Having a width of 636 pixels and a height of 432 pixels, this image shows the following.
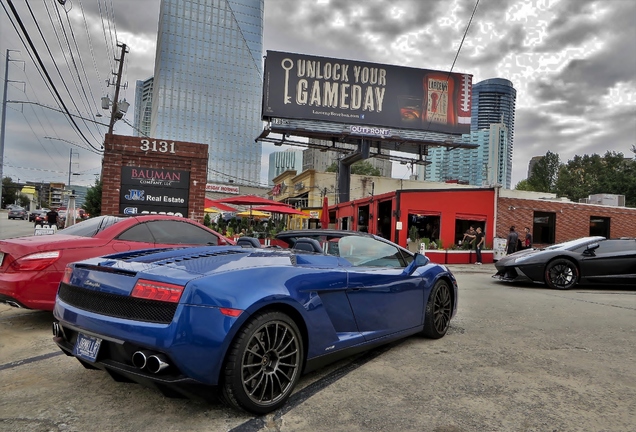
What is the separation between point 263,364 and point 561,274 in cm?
926

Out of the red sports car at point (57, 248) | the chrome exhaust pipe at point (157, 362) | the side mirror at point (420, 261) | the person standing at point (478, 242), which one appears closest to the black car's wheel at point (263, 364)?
the chrome exhaust pipe at point (157, 362)

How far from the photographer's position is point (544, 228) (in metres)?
22.5

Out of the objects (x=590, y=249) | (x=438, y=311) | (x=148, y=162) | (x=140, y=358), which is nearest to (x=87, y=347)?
(x=140, y=358)

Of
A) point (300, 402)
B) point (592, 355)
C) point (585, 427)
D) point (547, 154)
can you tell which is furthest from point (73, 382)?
point (547, 154)

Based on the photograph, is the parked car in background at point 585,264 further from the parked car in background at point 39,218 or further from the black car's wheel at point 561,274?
the parked car in background at point 39,218

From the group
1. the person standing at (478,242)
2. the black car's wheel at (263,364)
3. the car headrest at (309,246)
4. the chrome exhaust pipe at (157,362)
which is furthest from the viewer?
the person standing at (478,242)

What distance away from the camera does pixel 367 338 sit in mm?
3645

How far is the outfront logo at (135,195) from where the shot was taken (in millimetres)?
10781

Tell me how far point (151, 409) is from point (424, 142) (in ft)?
95.8

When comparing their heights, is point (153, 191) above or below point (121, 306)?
above

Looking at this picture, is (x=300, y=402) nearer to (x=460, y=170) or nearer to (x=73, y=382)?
(x=73, y=382)

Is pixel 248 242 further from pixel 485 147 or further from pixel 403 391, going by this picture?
pixel 485 147

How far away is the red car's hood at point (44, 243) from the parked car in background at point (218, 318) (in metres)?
1.95

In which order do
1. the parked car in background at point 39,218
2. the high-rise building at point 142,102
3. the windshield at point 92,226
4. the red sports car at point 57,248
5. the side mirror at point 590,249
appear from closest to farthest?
the red sports car at point 57,248
the windshield at point 92,226
the side mirror at point 590,249
the parked car in background at point 39,218
the high-rise building at point 142,102
